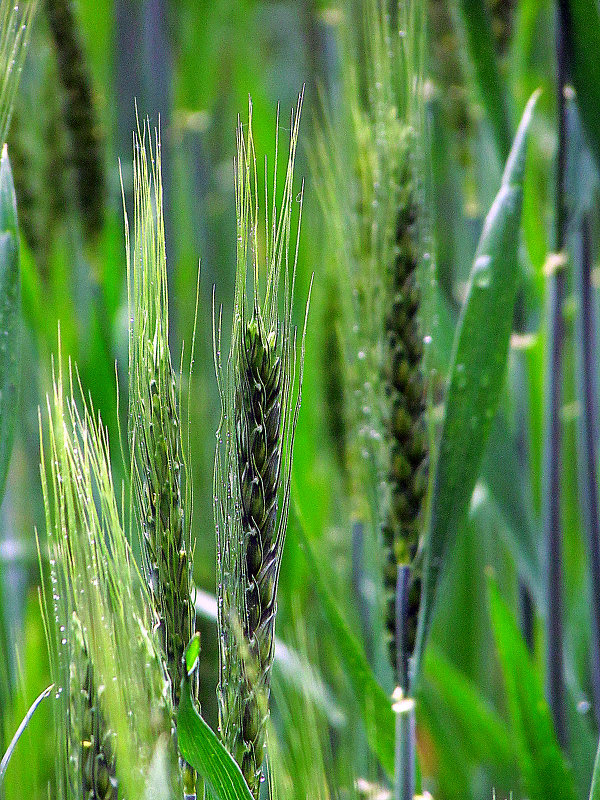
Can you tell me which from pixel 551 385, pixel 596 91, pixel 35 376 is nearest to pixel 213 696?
pixel 35 376

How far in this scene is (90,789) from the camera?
0.86 feet

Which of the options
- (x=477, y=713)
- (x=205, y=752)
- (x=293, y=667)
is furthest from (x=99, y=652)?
(x=477, y=713)

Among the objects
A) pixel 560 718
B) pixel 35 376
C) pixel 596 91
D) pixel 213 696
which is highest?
pixel 596 91

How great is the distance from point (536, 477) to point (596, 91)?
0.99 feet

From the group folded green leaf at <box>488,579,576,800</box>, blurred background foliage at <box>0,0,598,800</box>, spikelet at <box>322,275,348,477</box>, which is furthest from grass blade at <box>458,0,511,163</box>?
folded green leaf at <box>488,579,576,800</box>

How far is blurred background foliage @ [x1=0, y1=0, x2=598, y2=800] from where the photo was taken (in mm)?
495

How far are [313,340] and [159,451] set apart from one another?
15.6 inches

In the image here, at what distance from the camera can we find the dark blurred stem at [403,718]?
351 millimetres

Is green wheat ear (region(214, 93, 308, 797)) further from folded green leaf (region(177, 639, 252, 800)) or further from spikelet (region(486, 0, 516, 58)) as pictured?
spikelet (region(486, 0, 516, 58))

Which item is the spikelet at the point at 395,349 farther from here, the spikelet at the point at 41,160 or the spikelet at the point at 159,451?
the spikelet at the point at 41,160

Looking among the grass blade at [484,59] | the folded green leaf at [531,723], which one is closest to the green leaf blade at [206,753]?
the folded green leaf at [531,723]

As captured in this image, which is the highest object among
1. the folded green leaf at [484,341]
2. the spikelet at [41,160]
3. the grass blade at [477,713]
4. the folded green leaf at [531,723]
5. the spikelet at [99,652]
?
the spikelet at [41,160]

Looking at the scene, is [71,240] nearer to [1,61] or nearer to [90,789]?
[1,61]

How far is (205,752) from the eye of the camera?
0.84 feet
